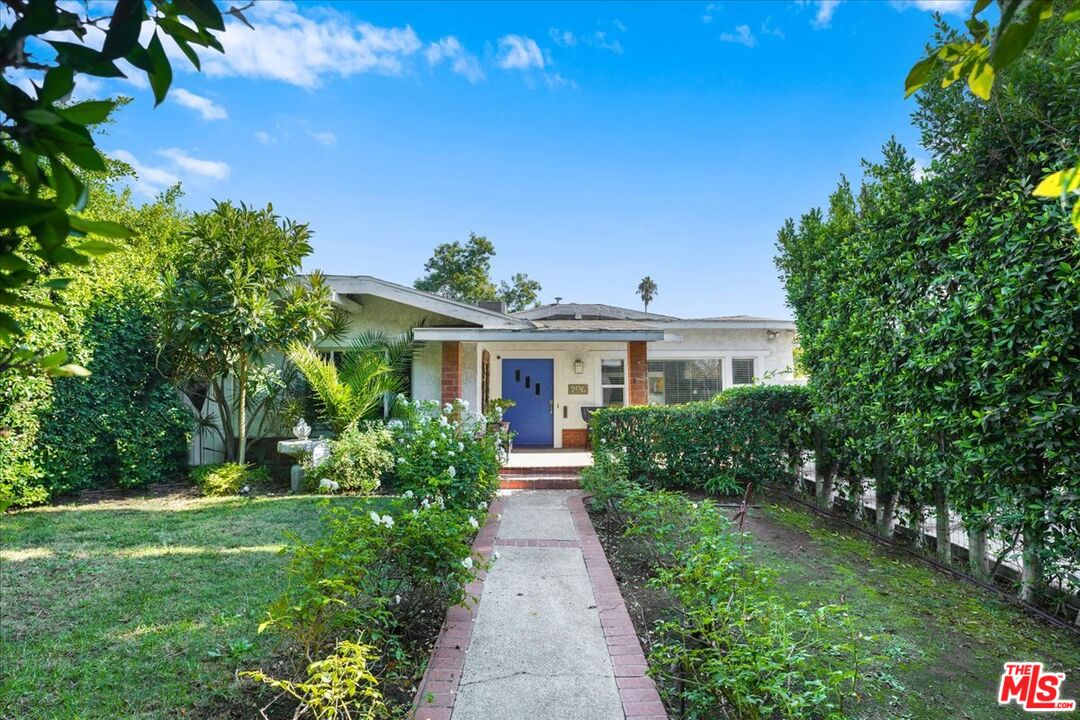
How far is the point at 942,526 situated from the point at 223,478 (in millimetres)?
10254

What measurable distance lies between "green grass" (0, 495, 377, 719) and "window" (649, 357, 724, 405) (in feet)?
29.9

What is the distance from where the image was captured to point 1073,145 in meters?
3.84

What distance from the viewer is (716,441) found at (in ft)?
28.7

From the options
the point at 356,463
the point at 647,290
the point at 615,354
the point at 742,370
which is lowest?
the point at 356,463

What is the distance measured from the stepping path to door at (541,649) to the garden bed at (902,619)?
261mm

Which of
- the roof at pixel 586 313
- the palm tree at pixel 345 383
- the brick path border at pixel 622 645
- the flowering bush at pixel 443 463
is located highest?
the roof at pixel 586 313

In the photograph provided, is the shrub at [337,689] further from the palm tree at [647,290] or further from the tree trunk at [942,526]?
the palm tree at [647,290]

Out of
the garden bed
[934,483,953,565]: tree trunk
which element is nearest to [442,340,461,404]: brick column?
the garden bed

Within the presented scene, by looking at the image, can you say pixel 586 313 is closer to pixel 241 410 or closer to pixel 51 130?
pixel 241 410

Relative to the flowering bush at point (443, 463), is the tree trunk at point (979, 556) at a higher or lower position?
lower

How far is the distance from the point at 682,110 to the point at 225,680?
1215 cm

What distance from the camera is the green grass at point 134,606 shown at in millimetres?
3143
